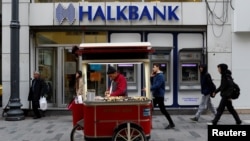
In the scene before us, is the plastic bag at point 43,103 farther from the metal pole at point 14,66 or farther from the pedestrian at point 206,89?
the pedestrian at point 206,89

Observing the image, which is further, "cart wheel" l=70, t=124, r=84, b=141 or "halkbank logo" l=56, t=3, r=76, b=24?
"halkbank logo" l=56, t=3, r=76, b=24

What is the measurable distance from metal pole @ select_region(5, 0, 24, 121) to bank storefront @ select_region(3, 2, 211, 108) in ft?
3.45

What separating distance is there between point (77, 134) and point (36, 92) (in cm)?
471

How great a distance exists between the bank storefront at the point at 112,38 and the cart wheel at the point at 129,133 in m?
6.58

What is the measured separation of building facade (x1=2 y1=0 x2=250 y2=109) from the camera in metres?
14.4

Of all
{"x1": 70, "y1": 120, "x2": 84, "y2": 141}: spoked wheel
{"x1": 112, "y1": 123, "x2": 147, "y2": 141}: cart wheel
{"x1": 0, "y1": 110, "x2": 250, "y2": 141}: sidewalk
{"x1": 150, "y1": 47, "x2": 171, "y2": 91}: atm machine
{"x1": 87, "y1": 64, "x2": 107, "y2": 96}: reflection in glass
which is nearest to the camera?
{"x1": 112, "y1": 123, "x2": 147, "y2": 141}: cart wheel

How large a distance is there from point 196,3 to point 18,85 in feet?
22.4

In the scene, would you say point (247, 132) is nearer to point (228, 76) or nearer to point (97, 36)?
point (228, 76)

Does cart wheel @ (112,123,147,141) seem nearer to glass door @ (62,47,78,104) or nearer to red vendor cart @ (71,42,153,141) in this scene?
red vendor cart @ (71,42,153,141)

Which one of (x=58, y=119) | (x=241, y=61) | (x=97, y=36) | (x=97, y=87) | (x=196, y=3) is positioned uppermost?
(x=196, y=3)

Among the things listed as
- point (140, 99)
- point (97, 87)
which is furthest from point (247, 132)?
point (97, 87)

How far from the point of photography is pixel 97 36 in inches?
587

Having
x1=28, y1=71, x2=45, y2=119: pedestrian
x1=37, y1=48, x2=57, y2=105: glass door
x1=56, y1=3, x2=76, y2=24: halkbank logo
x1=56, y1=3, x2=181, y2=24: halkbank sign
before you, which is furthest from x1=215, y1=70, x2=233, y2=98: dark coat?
x1=37, y1=48, x2=57, y2=105: glass door

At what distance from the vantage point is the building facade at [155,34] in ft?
47.3
